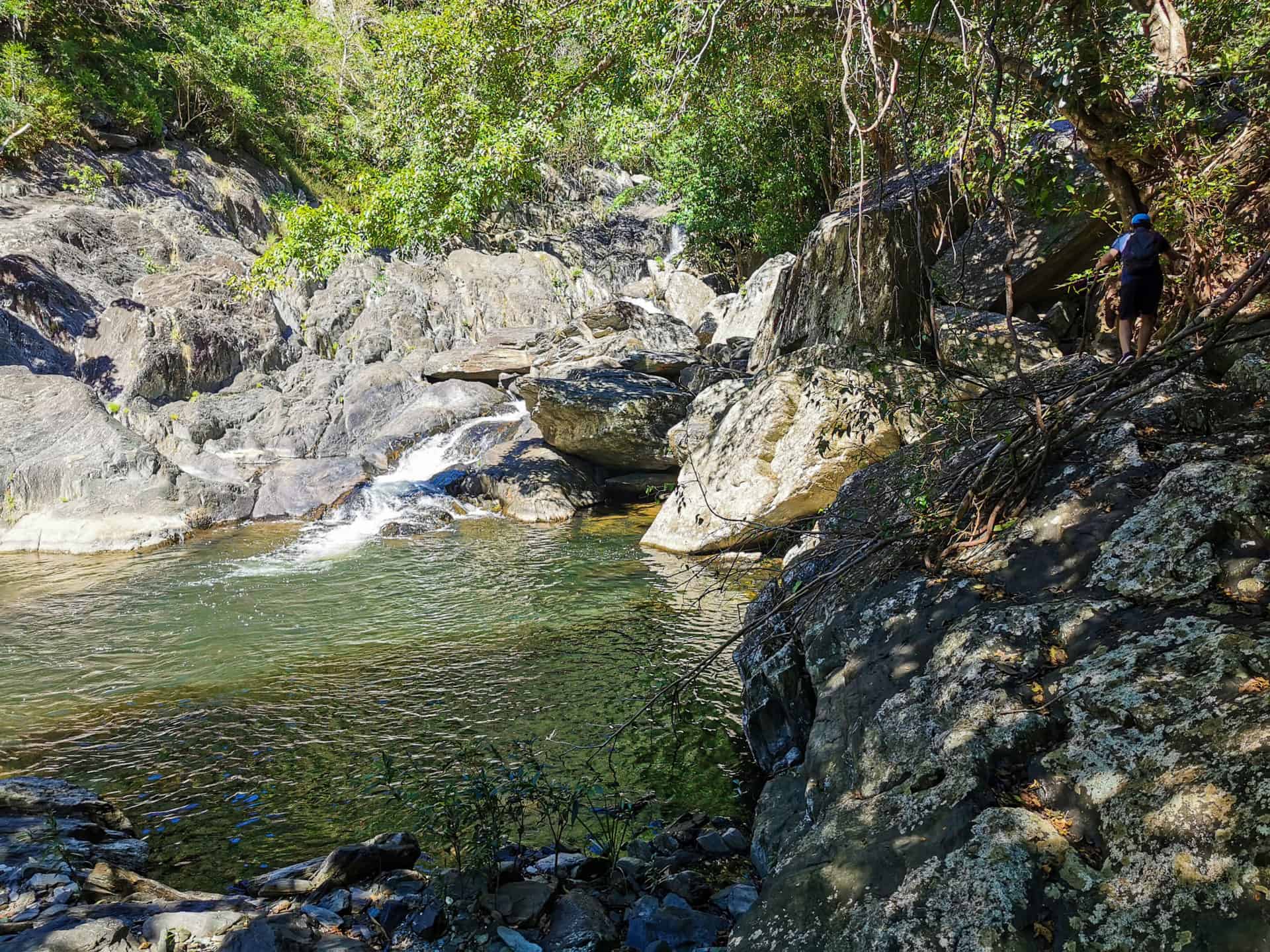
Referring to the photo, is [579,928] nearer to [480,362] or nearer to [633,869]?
[633,869]

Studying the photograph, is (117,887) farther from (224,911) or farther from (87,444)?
(87,444)

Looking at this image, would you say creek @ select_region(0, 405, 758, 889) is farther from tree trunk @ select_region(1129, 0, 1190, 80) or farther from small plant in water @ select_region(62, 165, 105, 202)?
small plant in water @ select_region(62, 165, 105, 202)

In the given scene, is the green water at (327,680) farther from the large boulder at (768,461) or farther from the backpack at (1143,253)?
the backpack at (1143,253)

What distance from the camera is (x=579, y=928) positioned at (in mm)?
2936

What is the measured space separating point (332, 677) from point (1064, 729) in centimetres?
613

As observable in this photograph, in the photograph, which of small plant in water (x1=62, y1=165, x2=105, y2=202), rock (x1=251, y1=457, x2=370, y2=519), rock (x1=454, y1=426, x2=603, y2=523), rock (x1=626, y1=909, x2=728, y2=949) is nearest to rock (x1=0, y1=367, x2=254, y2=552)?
rock (x1=251, y1=457, x2=370, y2=519)

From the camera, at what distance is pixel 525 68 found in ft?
34.3

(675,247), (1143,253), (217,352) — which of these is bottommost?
(1143,253)

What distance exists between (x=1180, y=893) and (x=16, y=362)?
19.9 metres

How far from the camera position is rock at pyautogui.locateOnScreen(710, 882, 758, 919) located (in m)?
3.12

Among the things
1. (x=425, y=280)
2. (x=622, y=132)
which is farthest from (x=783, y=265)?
(x=425, y=280)

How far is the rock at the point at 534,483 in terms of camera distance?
1342 centimetres

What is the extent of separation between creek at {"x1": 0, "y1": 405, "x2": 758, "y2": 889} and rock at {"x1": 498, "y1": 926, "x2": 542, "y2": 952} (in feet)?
5.06

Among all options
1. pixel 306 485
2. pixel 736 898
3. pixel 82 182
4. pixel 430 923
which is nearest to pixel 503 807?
pixel 430 923
